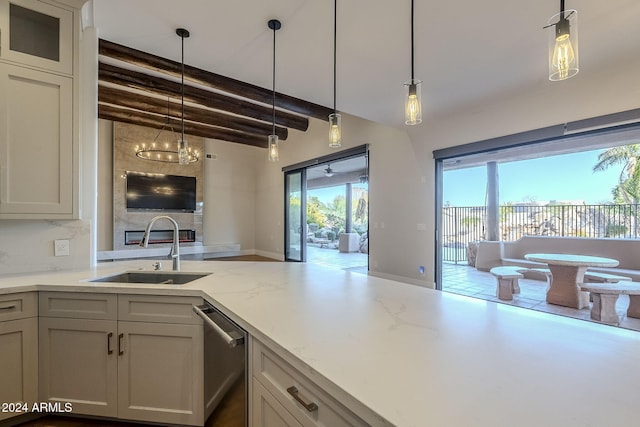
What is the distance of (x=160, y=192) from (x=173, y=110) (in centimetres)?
231

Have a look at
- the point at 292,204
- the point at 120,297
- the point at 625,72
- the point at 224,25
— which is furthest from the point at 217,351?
the point at 292,204

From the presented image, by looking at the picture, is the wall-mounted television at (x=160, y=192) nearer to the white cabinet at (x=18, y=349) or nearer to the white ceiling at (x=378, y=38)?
the white ceiling at (x=378, y=38)

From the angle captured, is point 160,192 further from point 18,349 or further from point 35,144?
point 18,349

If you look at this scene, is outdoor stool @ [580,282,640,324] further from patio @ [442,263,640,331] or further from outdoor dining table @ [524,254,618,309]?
outdoor dining table @ [524,254,618,309]

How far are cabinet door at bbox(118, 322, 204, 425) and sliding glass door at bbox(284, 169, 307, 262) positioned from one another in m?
5.65

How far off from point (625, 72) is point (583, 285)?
236 cm

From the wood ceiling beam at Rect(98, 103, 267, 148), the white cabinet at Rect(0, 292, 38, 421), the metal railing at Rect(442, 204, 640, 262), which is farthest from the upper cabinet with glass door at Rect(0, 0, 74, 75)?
the metal railing at Rect(442, 204, 640, 262)

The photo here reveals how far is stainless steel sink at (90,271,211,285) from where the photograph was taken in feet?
6.74

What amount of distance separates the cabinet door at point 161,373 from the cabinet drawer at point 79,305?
0.39ft

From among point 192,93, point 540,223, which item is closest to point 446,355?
point 192,93

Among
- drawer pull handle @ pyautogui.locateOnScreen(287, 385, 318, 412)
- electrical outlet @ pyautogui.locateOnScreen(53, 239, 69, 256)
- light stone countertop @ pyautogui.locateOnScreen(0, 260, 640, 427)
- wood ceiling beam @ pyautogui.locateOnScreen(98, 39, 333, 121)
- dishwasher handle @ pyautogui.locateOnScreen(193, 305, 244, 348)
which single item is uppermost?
wood ceiling beam @ pyautogui.locateOnScreen(98, 39, 333, 121)

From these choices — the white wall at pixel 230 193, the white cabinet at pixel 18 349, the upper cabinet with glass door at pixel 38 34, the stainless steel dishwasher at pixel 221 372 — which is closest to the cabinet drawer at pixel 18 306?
the white cabinet at pixel 18 349

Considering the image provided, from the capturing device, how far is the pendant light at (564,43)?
1.16 meters

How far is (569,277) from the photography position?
12.4ft
